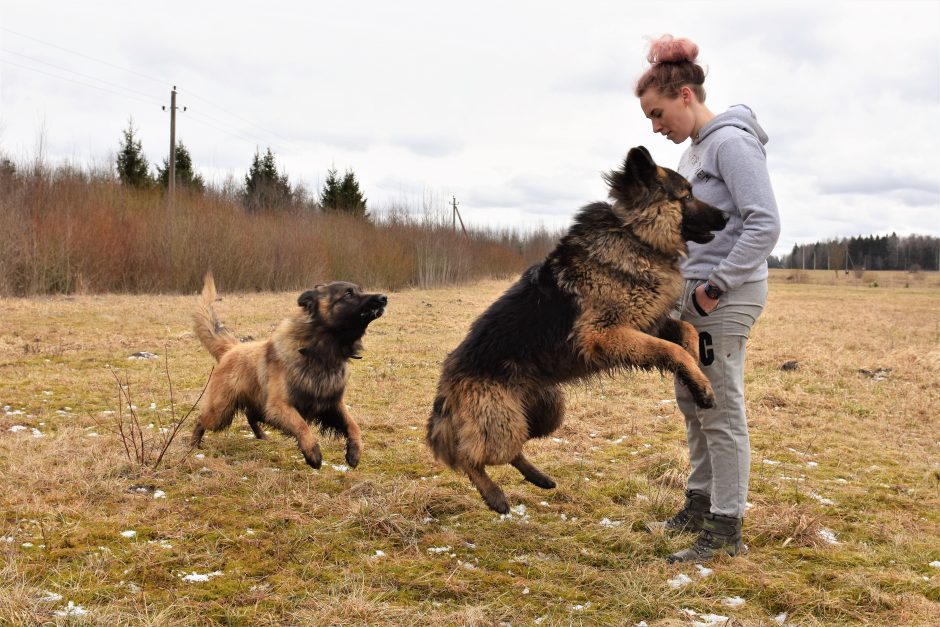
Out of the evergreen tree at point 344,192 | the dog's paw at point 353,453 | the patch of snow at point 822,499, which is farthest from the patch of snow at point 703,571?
the evergreen tree at point 344,192

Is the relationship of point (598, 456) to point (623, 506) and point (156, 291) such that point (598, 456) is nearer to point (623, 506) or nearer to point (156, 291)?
point (623, 506)

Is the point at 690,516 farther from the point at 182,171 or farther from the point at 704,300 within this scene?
the point at 182,171

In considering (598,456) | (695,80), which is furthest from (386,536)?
(695,80)

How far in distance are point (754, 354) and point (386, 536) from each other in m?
9.47

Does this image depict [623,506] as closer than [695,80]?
No

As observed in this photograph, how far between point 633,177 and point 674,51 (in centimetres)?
68

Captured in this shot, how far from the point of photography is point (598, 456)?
18.0 feet

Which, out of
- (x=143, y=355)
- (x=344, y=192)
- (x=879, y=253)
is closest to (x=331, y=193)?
(x=344, y=192)

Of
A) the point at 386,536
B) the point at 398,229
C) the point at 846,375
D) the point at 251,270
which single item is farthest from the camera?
the point at 398,229

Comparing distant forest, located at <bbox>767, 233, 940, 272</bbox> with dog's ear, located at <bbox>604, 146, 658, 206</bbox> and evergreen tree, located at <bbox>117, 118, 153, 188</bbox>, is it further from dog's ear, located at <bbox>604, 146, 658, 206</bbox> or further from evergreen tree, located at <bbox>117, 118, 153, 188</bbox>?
dog's ear, located at <bbox>604, 146, 658, 206</bbox>

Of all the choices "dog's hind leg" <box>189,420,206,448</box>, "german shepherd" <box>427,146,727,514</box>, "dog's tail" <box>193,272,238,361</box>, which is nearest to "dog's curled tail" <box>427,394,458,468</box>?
"german shepherd" <box>427,146,727,514</box>

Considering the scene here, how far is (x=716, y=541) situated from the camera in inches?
137

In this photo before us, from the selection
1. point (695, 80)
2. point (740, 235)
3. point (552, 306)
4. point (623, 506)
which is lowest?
point (623, 506)

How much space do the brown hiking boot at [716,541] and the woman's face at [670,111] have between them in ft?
6.91
